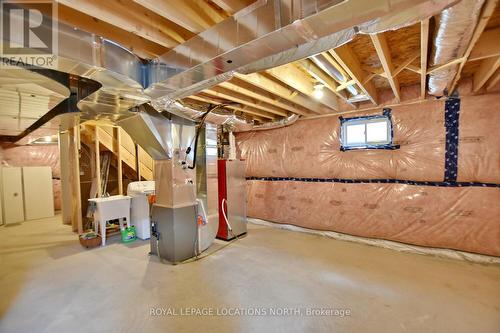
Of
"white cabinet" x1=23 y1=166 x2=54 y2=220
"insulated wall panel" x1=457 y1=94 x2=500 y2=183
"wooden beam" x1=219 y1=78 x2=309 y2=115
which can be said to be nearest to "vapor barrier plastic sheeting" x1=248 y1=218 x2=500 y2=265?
"insulated wall panel" x1=457 y1=94 x2=500 y2=183

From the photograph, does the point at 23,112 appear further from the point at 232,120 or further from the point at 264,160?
the point at 264,160

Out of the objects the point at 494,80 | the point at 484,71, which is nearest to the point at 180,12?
the point at 484,71

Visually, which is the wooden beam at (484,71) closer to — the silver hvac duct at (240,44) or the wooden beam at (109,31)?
the silver hvac duct at (240,44)

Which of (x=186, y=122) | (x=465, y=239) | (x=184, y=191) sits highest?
(x=186, y=122)

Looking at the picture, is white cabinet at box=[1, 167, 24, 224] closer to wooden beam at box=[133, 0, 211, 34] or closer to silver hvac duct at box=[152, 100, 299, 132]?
silver hvac duct at box=[152, 100, 299, 132]

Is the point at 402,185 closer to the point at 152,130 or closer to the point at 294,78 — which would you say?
the point at 294,78

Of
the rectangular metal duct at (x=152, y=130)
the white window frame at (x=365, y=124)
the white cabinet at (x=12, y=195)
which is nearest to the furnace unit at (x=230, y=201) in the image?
the rectangular metal duct at (x=152, y=130)

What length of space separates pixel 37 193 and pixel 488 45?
25.6 ft

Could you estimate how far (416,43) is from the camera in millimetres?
2045

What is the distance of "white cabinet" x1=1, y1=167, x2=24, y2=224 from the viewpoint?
489 centimetres

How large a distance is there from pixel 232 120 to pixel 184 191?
4.52ft

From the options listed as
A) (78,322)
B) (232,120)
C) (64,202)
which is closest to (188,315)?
(78,322)

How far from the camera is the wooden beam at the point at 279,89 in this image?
2332mm

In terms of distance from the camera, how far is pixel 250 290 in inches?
87.6
